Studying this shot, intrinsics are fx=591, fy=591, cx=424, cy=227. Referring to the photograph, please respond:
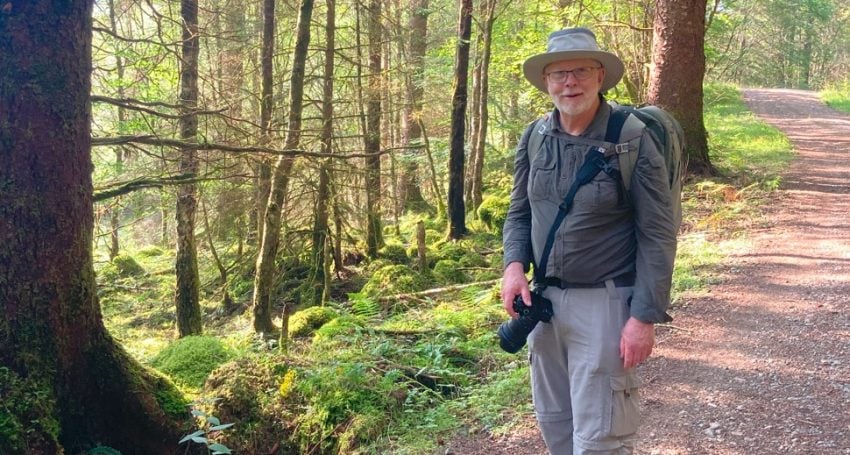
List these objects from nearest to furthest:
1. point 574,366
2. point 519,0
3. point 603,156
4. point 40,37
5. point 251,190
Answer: point 603,156
point 574,366
point 40,37
point 251,190
point 519,0

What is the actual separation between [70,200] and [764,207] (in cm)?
891

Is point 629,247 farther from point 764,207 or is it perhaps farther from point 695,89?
point 695,89

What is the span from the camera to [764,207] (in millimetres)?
8797

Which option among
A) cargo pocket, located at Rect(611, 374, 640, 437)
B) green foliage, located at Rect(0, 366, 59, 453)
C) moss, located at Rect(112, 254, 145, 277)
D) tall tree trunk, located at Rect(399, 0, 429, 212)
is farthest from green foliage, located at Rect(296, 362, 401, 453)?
moss, located at Rect(112, 254, 145, 277)

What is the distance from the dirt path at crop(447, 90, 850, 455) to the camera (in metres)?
3.62

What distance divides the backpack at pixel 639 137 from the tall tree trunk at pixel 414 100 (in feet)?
35.4

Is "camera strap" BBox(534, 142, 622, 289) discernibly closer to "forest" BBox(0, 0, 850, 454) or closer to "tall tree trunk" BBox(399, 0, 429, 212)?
"forest" BBox(0, 0, 850, 454)

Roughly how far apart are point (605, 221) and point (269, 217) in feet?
24.2

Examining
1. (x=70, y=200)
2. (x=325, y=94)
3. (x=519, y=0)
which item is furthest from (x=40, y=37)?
(x=519, y=0)

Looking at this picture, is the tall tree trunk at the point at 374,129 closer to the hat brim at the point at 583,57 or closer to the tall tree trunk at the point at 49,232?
the tall tree trunk at the point at 49,232

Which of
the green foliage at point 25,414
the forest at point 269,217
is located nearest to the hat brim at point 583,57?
the forest at point 269,217

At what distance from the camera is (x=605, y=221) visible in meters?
2.26

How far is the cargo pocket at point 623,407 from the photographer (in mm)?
2242

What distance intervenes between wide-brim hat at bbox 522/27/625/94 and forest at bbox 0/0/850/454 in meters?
2.60
